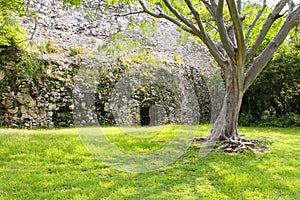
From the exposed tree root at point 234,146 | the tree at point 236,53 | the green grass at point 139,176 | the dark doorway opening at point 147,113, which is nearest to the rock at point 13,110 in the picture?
the green grass at point 139,176

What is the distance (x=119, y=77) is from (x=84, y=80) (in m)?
1.60

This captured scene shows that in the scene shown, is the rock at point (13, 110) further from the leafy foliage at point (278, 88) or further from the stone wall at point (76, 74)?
the leafy foliage at point (278, 88)

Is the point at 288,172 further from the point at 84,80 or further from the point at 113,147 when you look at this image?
the point at 84,80

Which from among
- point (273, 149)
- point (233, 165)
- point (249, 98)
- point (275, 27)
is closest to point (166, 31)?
point (249, 98)

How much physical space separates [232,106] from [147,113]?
18.7 ft

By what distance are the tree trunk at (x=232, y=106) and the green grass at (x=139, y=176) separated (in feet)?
2.84

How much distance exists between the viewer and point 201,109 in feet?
47.2

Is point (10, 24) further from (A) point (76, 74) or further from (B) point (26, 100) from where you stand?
(A) point (76, 74)

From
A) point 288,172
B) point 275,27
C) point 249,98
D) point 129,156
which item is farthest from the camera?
point 249,98

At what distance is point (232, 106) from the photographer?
632cm

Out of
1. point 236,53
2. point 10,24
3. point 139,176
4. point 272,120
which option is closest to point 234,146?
point 236,53

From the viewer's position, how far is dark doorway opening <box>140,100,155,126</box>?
1127 centimetres

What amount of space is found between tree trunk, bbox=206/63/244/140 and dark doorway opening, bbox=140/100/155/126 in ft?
16.5

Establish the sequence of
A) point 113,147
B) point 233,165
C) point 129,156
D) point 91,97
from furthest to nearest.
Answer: point 91,97, point 113,147, point 129,156, point 233,165
